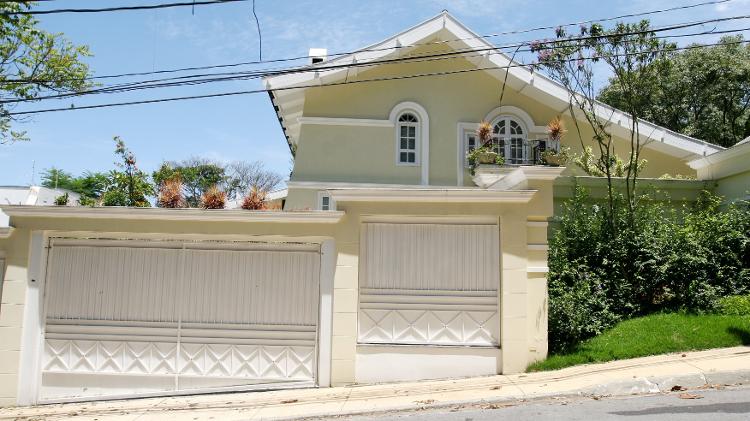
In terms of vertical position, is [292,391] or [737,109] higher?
[737,109]

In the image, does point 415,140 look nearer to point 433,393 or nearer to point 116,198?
point 116,198

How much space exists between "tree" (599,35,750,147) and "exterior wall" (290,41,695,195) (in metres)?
9.50

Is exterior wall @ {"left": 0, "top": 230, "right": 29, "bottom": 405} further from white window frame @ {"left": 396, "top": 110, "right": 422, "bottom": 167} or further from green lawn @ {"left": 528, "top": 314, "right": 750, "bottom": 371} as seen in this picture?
white window frame @ {"left": 396, "top": 110, "right": 422, "bottom": 167}

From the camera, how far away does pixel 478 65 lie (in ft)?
54.3

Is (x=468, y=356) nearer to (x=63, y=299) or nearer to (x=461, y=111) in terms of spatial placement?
(x=63, y=299)

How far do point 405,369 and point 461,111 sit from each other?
8711mm

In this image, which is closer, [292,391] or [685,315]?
[292,391]

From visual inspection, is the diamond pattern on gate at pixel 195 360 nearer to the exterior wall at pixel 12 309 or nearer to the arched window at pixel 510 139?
the exterior wall at pixel 12 309

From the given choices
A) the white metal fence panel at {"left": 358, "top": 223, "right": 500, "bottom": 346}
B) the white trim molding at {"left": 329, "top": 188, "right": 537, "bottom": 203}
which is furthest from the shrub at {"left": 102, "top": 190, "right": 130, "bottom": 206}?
A: the white metal fence panel at {"left": 358, "top": 223, "right": 500, "bottom": 346}

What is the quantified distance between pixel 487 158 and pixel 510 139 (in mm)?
2070

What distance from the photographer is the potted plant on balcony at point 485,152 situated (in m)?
14.8

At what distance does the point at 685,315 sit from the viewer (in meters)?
10.4

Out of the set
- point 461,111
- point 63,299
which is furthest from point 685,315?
point 63,299

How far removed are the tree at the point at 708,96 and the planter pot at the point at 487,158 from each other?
476 inches
